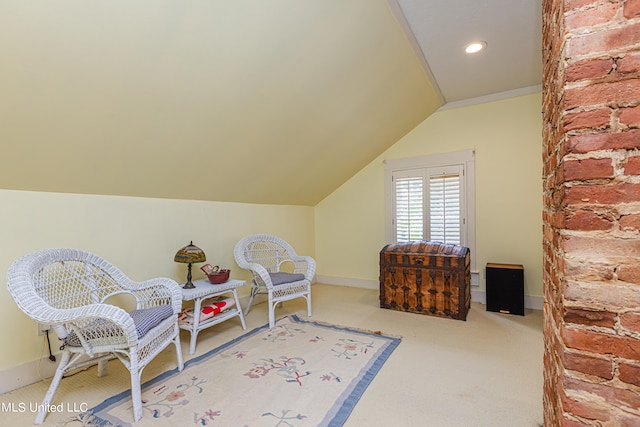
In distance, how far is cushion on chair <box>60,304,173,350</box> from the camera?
5.58 ft

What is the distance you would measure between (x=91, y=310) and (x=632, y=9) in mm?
2490

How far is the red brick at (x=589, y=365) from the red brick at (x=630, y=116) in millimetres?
657

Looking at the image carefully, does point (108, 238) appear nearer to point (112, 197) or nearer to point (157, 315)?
point (112, 197)

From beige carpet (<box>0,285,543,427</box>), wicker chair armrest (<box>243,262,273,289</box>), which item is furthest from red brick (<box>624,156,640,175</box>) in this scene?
wicker chair armrest (<box>243,262,273,289</box>)

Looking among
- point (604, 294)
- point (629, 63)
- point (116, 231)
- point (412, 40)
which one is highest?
point (412, 40)

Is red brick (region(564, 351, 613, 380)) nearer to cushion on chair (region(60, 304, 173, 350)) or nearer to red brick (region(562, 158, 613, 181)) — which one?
red brick (region(562, 158, 613, 181))

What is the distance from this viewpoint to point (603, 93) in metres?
0.80

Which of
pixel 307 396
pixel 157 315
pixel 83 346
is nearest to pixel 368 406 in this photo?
pixel 307 396

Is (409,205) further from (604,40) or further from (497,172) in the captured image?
(604,40)

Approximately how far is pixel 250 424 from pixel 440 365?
1.44 m

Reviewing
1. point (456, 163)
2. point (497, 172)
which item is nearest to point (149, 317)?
point (456, 163)

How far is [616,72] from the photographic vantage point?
786 mm

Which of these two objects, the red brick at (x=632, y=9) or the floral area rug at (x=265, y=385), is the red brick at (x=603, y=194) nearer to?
the red brick at (x=632, y=9)

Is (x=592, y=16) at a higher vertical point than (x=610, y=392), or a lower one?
higher
